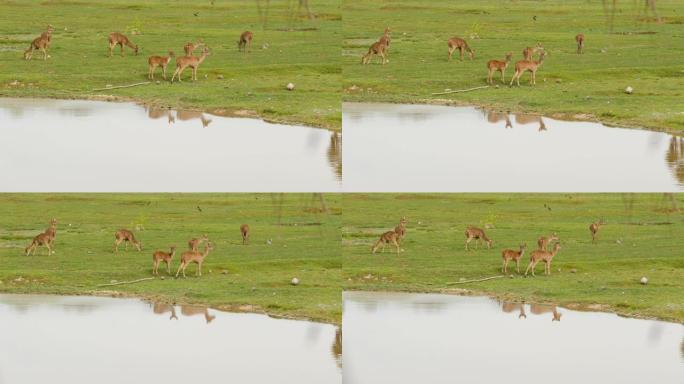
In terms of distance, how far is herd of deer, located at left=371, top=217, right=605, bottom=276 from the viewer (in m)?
27.8

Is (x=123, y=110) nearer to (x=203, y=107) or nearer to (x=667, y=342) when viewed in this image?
(x=203, y=107)

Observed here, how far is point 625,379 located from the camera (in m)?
24.2

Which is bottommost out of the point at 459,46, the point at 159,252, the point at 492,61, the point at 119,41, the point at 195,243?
the point at 159,252

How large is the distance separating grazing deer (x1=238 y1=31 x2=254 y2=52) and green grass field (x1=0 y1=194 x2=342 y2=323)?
3.18 meters

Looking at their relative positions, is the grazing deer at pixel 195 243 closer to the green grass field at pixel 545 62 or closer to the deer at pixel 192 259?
the deer at pixel 192 259

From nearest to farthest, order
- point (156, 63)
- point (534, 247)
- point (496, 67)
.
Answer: point (534, 247) < point (496, 67) < point (156, 63)

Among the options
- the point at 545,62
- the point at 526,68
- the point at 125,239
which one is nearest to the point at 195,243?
the point at 125,239

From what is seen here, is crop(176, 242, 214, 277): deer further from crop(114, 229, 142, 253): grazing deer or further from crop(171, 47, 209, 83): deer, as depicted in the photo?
crop(171, 47, 209, 83): deer

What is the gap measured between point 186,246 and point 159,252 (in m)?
1.04

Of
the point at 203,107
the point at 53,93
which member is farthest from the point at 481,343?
the point at 53,93

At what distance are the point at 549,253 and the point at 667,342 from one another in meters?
3.33

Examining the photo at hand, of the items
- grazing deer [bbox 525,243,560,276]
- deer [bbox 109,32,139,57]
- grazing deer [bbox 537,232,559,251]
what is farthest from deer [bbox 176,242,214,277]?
grazing deer [bbox 537,232,559,251]

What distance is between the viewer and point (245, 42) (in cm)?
3139

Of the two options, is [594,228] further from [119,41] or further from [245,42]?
[119,41]
